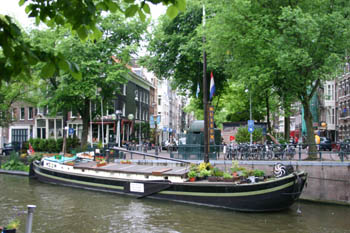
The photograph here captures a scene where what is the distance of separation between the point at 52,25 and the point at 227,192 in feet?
40.9

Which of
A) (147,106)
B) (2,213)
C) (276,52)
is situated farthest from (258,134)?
(147,106)

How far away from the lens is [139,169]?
835 inches

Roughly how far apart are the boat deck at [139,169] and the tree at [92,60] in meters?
9.69

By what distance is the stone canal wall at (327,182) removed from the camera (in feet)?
59.1

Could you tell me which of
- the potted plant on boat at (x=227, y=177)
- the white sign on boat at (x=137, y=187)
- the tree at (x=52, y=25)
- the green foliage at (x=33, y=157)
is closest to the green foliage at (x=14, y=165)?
the green foliage at (x=33, y=157)

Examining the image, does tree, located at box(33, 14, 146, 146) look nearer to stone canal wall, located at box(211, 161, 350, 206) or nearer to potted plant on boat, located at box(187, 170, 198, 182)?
potted plant on boat, located at box(187, 170, 198, 182)

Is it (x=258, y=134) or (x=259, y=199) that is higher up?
(x=258, y=134)

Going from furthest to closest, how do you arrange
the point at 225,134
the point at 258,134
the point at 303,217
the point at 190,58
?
the point at 225,134 → the point at 190,58 → the point at 258,134 → the point at 303,217

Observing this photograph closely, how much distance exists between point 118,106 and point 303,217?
36031 millimetres

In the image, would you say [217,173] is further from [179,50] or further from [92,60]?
[92,60]

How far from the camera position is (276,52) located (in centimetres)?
2011

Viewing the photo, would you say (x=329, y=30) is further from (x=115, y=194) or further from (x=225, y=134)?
(x=225, y=134)

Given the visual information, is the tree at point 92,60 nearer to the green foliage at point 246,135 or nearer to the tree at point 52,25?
the green foliage at point 246,135

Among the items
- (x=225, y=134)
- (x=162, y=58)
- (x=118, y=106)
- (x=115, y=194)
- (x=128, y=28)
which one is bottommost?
(x=115, y=194)
